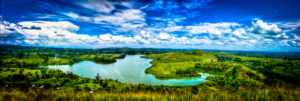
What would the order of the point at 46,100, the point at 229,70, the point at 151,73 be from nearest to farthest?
the point at 46,100, the point at 151,73, the point at 229,70

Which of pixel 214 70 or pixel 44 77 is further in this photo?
pixel 214 70

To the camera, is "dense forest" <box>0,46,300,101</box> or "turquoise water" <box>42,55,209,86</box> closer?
"dense forest" <box>0,46,300,101</box>

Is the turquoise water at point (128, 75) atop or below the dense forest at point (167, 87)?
below

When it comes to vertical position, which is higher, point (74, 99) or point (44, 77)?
point (74, 99)

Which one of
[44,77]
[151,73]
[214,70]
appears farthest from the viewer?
[214,70]

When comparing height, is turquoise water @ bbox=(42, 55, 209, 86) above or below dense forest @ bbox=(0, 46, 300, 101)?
below

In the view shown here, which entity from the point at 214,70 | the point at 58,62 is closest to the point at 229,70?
the point at 214,70

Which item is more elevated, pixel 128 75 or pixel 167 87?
pixel 167 87

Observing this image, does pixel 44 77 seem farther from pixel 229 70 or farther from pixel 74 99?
pixel 229 70

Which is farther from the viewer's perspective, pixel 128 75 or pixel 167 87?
pixel 128 75

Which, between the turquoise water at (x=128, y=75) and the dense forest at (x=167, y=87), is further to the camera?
the turquoise water at (x=128, y=75)
